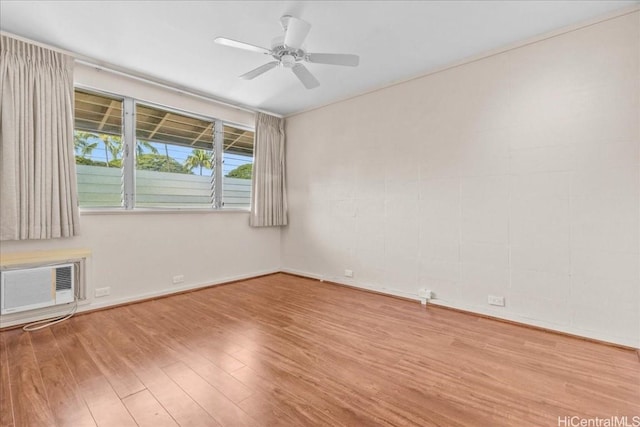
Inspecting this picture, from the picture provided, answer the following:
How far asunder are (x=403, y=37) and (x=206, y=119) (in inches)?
116

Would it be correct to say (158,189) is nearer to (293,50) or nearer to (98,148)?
(98,148)

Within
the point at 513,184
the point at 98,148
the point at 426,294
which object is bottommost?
the point at 426,294

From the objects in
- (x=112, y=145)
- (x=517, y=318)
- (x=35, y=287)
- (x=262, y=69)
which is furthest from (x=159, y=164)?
(x=517, y=318)

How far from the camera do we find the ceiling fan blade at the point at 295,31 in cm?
229

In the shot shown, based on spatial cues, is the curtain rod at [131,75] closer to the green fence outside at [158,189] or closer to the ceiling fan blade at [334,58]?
the green fence outside at [158,189]

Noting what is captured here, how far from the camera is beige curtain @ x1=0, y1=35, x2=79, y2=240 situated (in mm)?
2711

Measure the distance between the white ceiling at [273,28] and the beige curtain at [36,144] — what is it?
229mm

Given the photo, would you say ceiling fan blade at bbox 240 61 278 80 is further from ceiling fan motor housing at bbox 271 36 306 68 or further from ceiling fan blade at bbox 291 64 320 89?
ceiling fan blade at bbox 291 64 320 89

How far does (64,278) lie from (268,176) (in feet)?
9.64

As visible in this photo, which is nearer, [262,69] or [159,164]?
[262,69]

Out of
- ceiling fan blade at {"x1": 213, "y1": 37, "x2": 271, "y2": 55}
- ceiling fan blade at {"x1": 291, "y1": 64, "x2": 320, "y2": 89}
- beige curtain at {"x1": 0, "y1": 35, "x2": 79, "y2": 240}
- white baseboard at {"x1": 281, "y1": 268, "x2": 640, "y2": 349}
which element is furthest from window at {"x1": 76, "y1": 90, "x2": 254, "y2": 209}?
white baseboard at {"x1": 281, "y1": 268, "x2": 640, "y2": 349}

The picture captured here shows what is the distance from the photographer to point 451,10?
2.45 meters

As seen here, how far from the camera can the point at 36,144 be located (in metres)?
2.85

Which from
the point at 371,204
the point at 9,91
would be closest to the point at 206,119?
the point at 9,91
